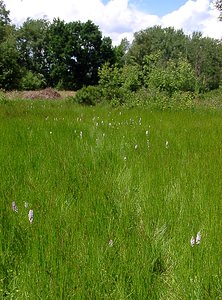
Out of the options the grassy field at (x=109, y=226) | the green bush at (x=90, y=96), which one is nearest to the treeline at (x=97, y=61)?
the green bush at (x=90, y=96)

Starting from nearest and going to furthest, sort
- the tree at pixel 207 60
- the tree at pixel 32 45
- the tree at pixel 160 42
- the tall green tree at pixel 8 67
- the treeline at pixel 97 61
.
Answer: the treeline at pixel 97 61 < the tall green tree at pixel 8 67 < the tree at pixel 32 45 < the tree at pixel 207 60 < the tree at pixel 160 42

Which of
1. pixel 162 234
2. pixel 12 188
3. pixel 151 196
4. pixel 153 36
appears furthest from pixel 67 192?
pixel 153 36

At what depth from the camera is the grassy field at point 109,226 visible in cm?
160

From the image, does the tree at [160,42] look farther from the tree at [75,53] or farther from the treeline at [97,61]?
the tree at [75,53]

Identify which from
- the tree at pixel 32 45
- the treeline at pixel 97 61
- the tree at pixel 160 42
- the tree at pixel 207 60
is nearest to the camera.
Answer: the treeline at pixel 97 61

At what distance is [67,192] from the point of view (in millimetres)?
2758

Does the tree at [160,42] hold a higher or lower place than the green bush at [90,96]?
higher

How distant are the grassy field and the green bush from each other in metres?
11.9

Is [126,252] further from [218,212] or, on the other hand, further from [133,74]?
[133,74]

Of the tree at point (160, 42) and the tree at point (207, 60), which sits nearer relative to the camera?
the tree at point (207, 60)

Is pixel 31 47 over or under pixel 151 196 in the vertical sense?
over

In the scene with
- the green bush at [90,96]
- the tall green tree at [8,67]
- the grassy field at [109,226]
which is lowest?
the grassy field at [109,226]

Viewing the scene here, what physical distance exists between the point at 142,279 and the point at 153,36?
88.5m

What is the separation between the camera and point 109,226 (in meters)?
2.06
